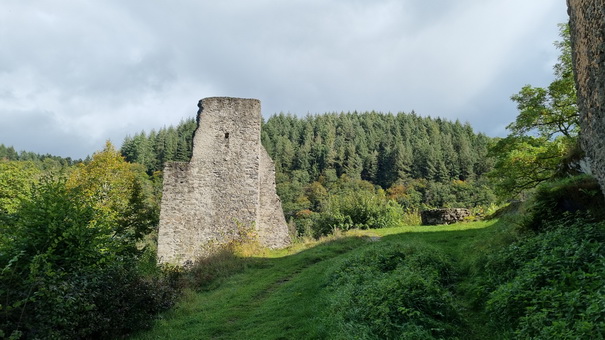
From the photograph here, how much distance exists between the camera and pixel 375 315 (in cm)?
562

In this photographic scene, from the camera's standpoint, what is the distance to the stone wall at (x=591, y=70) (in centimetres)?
557

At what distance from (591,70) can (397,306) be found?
4655 mm

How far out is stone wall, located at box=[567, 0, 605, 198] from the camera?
5.57 metres

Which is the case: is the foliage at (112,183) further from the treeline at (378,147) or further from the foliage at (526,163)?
the treeline at (378,147)

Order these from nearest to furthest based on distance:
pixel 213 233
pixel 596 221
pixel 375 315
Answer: pixel 375 315 → pixel 596 221 → pixel 213 233

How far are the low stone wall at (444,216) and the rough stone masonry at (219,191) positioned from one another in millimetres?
7643

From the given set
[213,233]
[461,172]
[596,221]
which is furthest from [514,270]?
[461,172]

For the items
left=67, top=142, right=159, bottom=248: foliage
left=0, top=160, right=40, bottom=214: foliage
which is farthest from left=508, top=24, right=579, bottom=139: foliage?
left=0, top=160, right=40, bottom=214: foliage

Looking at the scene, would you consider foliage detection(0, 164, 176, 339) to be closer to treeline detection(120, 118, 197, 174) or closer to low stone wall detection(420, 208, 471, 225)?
low stone wall detection(420, 208, 471, 225)

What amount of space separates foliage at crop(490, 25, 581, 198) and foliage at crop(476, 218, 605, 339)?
6.37 meters

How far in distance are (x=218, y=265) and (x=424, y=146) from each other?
64010 mm

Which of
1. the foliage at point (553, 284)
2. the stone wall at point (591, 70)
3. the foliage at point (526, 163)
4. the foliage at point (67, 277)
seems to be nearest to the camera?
the foliage at point (553, 284)

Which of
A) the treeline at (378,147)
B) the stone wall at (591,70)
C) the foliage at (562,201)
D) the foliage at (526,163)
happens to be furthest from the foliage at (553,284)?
the treeline at (378,147)

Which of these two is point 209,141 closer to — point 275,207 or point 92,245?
point 275,207
